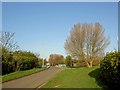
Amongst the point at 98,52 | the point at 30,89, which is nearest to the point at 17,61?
the point at 98,52

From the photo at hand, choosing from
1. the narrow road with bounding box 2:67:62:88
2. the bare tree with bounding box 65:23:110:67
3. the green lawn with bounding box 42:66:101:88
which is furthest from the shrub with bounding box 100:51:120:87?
the bare tree with bounding box 65:23:110:67

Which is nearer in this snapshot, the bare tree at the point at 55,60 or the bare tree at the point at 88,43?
the bare tree at the point at 88,43

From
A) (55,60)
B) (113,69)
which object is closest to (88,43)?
(113,69)

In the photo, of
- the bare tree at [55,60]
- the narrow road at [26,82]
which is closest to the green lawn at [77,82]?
the narrow road at [26,82]

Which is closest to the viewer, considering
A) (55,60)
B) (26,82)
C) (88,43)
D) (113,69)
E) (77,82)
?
(113,69)

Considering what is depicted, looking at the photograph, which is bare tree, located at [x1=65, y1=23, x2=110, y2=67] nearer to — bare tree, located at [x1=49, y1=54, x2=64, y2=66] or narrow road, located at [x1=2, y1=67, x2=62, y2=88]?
narrow road, located at [x1=2, y1=67, x2=62, y2=88]

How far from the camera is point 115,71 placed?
13.6 meters

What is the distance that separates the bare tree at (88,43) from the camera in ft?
188

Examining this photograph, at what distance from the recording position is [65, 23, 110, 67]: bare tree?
188ft

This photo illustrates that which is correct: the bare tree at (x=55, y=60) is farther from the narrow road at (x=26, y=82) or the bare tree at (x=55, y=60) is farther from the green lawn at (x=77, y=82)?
the green lawn at (x=77, y=82)

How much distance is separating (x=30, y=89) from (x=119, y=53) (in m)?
7.59

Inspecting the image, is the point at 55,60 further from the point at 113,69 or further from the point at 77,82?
the point at 113,69

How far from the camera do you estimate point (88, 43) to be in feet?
190

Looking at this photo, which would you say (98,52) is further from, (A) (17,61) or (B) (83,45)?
(A) (17,61)
